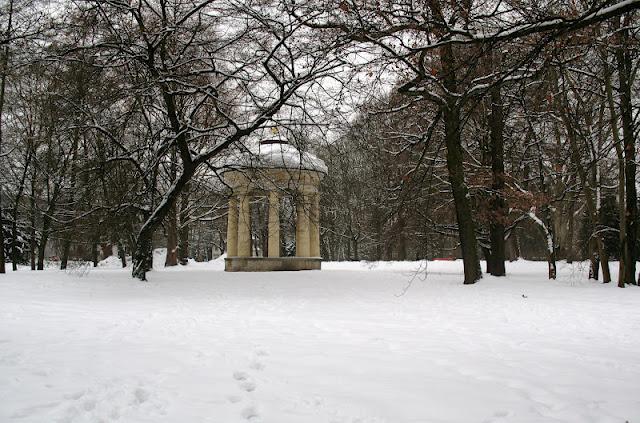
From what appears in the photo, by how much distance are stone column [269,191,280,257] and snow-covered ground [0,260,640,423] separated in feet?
37.1

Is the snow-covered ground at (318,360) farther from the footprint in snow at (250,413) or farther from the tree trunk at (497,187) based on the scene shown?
the tree trunk at (497,187)

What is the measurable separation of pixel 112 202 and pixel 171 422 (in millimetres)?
12456

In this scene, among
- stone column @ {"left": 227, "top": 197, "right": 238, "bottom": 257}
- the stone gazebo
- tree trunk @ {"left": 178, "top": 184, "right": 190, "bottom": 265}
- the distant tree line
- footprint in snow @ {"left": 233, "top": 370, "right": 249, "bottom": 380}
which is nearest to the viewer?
footprint in snow @ {"left": 233, "top": 370, "right": 249, "bottom": 380}

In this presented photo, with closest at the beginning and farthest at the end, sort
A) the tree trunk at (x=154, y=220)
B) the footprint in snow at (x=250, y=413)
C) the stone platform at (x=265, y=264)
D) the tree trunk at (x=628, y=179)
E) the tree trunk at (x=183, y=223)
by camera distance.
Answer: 1. the footprint in snow at (x=250, y=413)
2. the tree trunk at (x=628, y=179)
3. the tree trunk at (x=154, y=220)
4. the stone platform at (x=265, y=264)
5. the tree trunk at (x=183, y=223)

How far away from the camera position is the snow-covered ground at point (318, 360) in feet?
10.5

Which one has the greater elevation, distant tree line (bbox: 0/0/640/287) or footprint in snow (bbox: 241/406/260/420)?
distant tree line (bbox: 0/0/640/287)

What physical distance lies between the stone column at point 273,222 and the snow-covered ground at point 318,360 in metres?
11.3

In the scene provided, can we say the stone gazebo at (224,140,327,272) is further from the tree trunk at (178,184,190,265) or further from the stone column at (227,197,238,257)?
the tree trunk at (178,184,190,265)

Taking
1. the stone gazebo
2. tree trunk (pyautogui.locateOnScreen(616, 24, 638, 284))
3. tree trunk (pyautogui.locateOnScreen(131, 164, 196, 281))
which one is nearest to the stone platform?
the stone gazebo

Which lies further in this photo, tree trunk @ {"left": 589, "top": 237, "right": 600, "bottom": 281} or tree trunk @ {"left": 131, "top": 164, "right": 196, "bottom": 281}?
tree trunk @ {"left": 131, "top": 164, "right": 196, "bottom": 281}

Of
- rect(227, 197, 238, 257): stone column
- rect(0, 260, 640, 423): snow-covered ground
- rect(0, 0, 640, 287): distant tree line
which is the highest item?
rect(0, 0, 640, 287): distant tree line

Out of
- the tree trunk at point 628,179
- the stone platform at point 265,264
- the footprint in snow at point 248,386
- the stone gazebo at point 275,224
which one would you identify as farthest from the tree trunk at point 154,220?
the tree trunk at point 628,179

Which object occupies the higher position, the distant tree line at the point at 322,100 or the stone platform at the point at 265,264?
the distant tree line at the point at 322,100

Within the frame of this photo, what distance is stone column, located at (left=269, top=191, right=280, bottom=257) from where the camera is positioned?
2064cm
